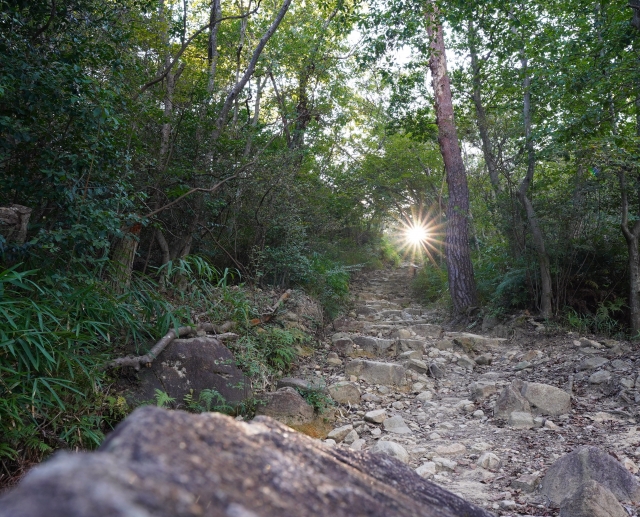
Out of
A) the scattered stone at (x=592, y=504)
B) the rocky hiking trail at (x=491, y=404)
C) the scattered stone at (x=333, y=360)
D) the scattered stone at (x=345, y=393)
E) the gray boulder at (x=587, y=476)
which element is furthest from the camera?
the scattered stone at (x=333, y=360)

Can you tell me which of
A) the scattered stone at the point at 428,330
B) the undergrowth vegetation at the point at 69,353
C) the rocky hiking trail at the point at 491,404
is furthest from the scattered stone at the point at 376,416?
the scattered stone at the point at 428,330

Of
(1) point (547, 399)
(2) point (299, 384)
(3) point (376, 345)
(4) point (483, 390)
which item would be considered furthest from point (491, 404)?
(3) point (376, 345)

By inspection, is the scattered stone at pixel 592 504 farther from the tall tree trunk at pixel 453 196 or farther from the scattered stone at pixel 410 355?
the tall tree trunk at pixel 453 196

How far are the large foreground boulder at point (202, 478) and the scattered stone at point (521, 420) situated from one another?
153 inches

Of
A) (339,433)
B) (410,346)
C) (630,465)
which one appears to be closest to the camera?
(630,465)

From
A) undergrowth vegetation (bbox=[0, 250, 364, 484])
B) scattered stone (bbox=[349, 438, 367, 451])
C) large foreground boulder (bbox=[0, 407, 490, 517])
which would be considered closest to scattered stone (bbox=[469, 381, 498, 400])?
scattered stone (bbox=[349, 438, 367, 451])

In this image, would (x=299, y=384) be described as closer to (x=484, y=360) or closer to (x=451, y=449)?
(x=451, y=449)

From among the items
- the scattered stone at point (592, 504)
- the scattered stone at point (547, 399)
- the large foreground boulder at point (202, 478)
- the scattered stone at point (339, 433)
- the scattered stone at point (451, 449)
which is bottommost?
the scattered stone at point (339, 433)

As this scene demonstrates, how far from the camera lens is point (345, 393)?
5.30 m

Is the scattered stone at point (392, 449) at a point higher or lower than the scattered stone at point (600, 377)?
lower

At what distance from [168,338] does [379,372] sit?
2.86 metres

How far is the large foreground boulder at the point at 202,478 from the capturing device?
0.50 metres

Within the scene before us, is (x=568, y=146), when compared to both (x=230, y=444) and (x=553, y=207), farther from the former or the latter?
(x=230, y=444)

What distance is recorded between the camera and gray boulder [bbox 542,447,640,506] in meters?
2.80
